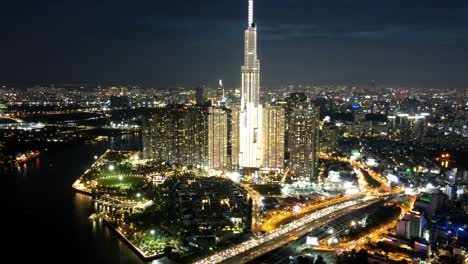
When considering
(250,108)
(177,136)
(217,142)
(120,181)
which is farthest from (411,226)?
(177,136)

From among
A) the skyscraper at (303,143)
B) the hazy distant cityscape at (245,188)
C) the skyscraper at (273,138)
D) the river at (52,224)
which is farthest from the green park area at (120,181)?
the skyscraper at (303,143)

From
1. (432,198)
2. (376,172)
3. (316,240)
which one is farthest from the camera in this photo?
(376,172)

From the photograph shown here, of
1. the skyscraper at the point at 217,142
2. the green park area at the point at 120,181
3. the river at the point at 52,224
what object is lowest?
the river at the point at 52,224

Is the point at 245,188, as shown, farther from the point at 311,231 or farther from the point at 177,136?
the point at 177,136

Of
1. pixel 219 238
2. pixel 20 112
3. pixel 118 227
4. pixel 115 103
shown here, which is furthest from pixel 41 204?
pixel 115 103

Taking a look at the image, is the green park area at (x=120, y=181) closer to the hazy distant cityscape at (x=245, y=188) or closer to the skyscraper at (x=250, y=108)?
the hazy distant cityscape at (x=245, y=188)

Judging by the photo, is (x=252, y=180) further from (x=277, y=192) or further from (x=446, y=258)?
(x=446, y=258)
